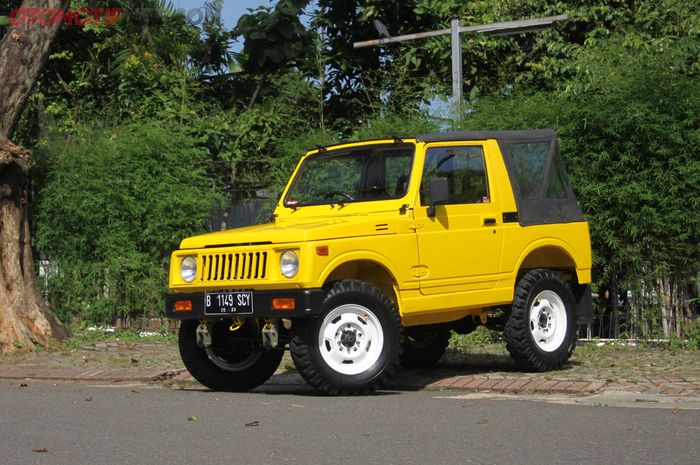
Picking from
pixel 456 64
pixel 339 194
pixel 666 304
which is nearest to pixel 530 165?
pixel 339 194

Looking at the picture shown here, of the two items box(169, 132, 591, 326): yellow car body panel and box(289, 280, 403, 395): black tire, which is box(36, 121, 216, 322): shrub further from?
box(289, 280, 403, 395): black tire

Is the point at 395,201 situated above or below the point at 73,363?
above

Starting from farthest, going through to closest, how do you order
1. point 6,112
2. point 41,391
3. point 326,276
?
point 6,112, point 41,391, point 326,276

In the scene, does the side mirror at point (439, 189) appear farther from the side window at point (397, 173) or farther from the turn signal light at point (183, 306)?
the turn signal light at point (183, 306)

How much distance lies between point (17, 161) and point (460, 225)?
223 inches

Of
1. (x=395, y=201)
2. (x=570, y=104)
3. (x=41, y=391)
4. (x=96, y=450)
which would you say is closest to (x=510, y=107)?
(x=570, y=104)

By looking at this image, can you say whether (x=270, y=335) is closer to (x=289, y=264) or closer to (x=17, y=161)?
(x=289, y=264)

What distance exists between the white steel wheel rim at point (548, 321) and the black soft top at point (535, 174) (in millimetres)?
736

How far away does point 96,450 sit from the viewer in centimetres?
704

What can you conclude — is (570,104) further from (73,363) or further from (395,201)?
(73,363)

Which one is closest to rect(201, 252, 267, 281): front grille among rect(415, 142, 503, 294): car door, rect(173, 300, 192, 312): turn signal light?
rect(173, 300, 192, 312): turn signal light

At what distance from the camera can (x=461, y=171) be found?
36.9 ft

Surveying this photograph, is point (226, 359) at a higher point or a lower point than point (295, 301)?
lower

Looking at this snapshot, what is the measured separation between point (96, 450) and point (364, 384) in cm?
335
